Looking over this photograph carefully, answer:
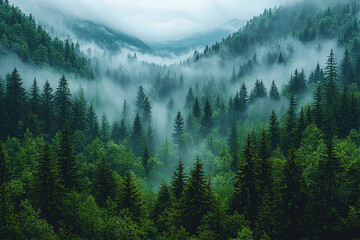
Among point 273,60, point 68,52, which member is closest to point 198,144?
point 68,52

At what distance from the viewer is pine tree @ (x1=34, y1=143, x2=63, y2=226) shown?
33375 millimetres

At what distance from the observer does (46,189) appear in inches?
1314

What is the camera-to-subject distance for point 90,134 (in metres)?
84.6

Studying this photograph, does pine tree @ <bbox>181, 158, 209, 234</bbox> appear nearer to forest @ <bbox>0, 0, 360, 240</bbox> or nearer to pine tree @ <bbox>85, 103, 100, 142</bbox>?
forest @ <bbox>0, 0, 360, 240</bbox>

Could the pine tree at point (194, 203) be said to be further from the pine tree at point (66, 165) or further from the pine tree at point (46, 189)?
the pine tree at point (66, 165)

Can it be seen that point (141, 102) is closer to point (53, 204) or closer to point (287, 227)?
point (53, 204)

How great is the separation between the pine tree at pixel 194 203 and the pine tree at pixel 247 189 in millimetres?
4011

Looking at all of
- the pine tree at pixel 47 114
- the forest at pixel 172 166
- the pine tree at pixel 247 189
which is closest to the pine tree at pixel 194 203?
the forest at pixel 172 166

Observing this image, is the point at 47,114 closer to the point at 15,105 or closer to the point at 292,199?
the point at 15,105

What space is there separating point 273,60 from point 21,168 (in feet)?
600

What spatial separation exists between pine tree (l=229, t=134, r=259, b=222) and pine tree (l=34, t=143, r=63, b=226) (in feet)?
74.5

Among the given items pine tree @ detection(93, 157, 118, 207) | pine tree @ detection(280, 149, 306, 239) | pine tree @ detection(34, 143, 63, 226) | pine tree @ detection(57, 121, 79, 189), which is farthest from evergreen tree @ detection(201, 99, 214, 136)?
pine tree @ detection(34, 143, 63, 226)

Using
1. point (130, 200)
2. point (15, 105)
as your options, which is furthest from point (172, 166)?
point (130, 200)

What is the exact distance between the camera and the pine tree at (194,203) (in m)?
32.4
